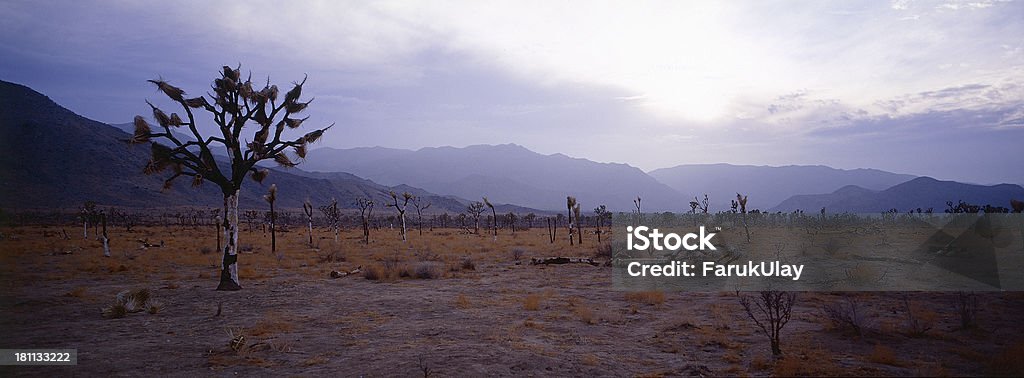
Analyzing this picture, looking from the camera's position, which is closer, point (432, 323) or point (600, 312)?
point (432, 323)

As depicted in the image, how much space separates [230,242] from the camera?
17375 millimetres

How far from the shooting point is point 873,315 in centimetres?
1217

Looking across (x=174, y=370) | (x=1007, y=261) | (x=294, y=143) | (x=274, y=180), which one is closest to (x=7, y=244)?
(x=294, y=143)

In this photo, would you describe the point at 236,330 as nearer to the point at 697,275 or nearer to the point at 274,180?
the point at 697,275

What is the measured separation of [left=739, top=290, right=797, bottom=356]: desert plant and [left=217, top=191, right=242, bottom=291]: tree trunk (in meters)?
16.0

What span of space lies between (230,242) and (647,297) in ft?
46.7

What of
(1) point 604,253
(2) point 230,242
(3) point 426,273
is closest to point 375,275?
(3) point 426,273

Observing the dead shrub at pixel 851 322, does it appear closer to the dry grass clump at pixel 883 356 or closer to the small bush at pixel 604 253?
the dry grass clump at pixel 883 356

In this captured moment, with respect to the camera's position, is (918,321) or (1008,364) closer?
(1008,364)

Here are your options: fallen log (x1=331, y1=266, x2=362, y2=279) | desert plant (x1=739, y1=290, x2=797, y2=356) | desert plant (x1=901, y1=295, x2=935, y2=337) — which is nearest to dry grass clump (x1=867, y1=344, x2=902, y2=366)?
desert plant (x1=739, y1=290, x2=797, y2=356)

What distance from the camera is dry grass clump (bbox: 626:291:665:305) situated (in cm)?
1528

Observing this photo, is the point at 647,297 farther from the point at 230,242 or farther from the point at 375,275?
the point at 230,242

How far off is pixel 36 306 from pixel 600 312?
16.5m

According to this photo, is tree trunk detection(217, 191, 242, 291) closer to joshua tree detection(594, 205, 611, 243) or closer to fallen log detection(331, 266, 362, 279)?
fallen log detection(331, 266, 362, 279)
